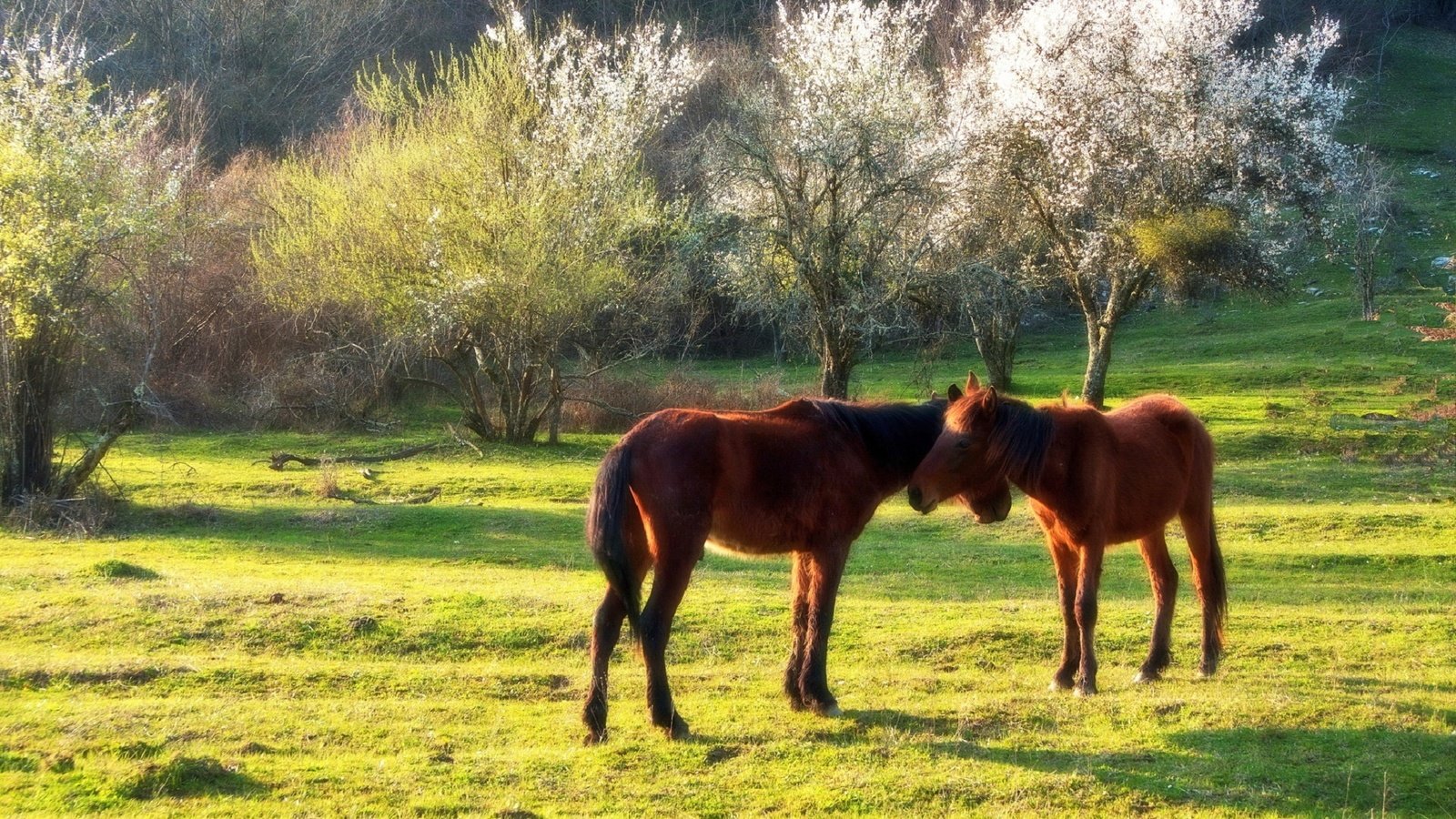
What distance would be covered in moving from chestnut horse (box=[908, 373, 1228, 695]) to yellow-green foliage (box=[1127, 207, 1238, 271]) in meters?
16.6

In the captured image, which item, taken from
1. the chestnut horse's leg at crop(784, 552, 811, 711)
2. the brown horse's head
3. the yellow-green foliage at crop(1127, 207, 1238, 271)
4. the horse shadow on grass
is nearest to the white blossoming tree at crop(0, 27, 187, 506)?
the chestnut horse's leg at crop(784, 552, 811, 711)

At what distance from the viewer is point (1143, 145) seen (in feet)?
86.3

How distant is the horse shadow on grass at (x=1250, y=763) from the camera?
19.7ft

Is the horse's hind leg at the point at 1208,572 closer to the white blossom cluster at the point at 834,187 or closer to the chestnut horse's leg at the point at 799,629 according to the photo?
the chestnut horse's leg at the point at 799,629

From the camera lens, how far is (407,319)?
26.2 metres

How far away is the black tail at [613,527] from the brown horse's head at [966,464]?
182 cm

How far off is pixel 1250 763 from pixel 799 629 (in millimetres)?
2793

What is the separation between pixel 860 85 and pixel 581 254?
7.22 m

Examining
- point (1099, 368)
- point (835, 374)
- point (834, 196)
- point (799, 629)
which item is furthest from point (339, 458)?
point (799, 629)

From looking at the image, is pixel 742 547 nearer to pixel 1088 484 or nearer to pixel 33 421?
pixel 1088 484

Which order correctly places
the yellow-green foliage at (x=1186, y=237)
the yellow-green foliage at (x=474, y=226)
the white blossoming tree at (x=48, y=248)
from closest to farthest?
the white blossoming tree at (x=48, y=248), the yellow-green foliage at (x=1186, y=237), the yellow-green foliage at (x=474, y=226)

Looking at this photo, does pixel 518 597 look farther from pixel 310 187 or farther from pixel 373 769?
pixel 310 187

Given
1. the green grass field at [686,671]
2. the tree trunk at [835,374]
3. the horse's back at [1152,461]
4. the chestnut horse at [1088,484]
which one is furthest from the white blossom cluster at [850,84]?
the chestnut horse at [1088,484]

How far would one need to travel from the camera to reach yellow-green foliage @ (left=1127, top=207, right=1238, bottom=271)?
24.4m
